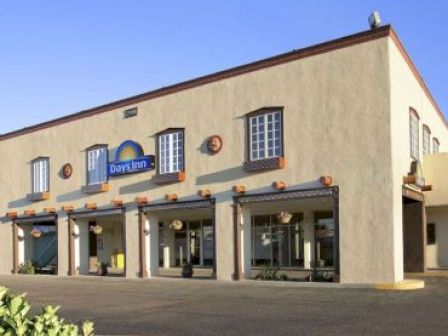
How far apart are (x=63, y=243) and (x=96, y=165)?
4.53 meters

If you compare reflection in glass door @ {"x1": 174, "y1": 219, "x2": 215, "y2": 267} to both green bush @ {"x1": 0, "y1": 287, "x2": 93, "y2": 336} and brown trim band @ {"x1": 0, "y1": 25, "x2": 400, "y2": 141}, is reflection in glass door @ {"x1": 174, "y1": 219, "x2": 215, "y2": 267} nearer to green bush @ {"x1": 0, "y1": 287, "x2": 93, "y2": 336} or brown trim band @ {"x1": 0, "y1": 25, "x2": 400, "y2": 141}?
brown trim band @ {"x1": 0, "y1": 25, "x2": 400, "y2": 141}

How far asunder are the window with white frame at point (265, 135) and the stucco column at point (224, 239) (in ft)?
7.06

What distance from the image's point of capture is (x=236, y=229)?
23.3 m

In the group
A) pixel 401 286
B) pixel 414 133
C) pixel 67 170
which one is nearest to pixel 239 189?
pixel 401 286

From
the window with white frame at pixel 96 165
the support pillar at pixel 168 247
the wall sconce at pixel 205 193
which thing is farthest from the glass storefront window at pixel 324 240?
the window with white frame at pixel 96 165

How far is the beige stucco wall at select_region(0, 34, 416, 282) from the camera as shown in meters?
19.9

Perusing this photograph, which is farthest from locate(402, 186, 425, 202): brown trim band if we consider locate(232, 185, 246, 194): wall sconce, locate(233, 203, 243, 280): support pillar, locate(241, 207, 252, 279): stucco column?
locate(233, 203, 243, 280): support pillar

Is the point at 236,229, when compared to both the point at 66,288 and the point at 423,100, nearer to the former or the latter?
the point at 66,288

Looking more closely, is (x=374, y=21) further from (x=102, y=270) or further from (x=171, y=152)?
(x=102, y=270)

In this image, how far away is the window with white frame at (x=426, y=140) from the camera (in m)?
26.6

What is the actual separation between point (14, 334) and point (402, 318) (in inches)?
380

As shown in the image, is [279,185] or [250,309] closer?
[250,309]

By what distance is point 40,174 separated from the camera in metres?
33.2

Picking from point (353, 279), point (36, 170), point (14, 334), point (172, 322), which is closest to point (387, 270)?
point (353, 279)
